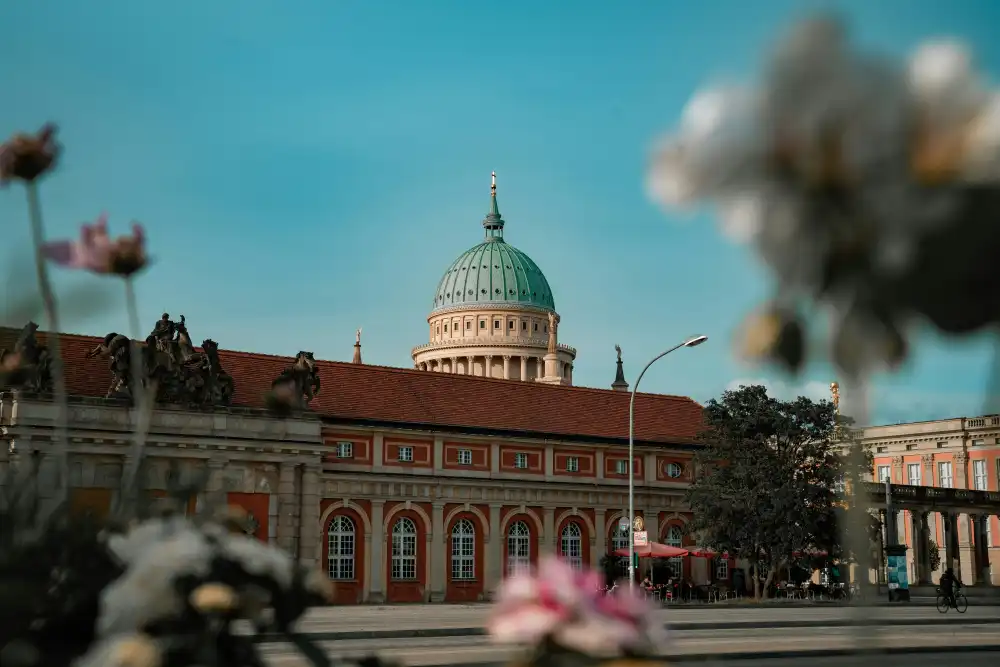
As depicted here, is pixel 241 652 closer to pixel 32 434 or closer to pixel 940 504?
pixel 32 434

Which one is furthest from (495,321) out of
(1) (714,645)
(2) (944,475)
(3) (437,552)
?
(1) (714,645)

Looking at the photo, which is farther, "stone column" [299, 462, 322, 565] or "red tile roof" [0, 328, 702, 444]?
"red tile roof" [0, 328, 702, 444]

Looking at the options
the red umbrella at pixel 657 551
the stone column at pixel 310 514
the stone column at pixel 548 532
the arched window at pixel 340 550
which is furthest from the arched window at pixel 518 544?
the stone column at pixel 310 514

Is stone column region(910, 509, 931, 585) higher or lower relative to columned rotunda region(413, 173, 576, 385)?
lower

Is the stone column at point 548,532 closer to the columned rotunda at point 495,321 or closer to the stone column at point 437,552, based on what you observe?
the stone column at point 437,552

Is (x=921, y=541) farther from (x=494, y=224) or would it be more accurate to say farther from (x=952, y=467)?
(x=494, y=224)

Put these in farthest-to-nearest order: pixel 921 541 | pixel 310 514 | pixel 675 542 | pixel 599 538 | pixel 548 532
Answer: pixel 921 541
pixel 675 542
pixel 599 538
pixel 548 532
pixel 310 514

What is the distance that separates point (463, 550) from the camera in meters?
58.7

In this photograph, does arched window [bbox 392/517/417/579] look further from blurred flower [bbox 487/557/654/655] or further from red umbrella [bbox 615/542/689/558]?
blurred flower [bbox 487/557/654/655]

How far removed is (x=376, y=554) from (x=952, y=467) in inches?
2029

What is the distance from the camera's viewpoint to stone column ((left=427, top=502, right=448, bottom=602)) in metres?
56.8

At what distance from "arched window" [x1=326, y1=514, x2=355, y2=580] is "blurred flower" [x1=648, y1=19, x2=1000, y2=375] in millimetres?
52657

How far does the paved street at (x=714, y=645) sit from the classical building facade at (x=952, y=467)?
55026 mm

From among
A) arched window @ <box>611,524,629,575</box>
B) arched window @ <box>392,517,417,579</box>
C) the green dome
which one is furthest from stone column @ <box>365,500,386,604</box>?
the green dome
